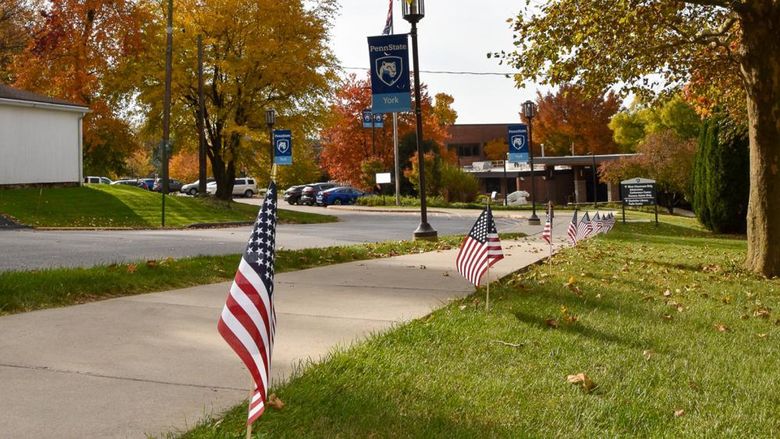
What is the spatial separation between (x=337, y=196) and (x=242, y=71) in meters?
20.0

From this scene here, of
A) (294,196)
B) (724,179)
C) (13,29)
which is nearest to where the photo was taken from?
(724,179)

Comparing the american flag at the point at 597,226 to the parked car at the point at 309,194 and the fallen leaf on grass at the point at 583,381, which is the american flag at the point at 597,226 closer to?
the fallen leaf on grass at the point at 583,381

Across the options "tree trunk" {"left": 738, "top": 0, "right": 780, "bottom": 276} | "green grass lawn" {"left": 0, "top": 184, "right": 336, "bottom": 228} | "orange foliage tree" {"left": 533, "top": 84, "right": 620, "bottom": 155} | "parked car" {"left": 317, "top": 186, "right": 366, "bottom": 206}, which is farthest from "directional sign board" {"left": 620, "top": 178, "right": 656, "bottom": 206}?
"orange foliage tree" {"left": 533, "top": 84, "right": 620, "bottom": 155}

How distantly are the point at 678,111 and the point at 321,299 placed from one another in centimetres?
5941

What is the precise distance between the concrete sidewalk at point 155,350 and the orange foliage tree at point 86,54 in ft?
107

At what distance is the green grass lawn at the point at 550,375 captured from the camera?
4.29 metres

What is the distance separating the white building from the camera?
29281mm

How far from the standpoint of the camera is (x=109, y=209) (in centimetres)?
2822

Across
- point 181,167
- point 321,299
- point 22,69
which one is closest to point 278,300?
point 321,299

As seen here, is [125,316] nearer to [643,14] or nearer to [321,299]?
[321,299]

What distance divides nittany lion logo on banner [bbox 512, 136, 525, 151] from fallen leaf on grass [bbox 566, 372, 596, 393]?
979 inches

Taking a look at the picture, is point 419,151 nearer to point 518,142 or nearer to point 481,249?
point 481,249

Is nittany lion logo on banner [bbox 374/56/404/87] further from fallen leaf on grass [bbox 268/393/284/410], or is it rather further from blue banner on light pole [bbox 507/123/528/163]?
fallen leaf on grass [bbox 268/393/284/410]

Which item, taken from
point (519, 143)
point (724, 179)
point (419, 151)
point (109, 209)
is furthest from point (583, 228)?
point (109, 209)
